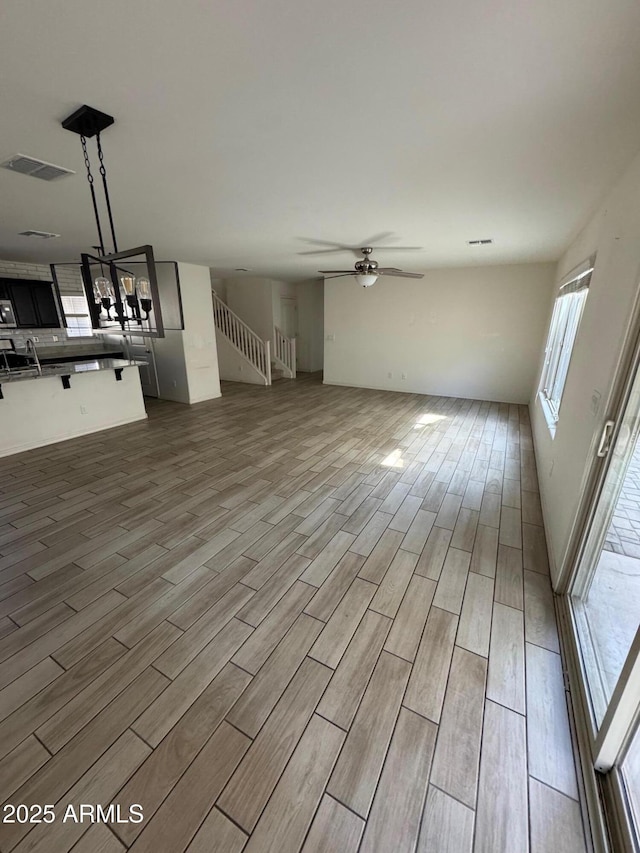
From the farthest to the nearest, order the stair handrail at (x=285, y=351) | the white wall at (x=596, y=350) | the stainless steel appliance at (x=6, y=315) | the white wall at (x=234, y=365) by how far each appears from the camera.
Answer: the stair handrail at (x=285, y=351), the white wall at (x=234, y=365), the stainless steel appliance at (x=6, y=315), the white wall at (x=596, y=350)

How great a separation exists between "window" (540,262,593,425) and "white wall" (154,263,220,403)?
582cm

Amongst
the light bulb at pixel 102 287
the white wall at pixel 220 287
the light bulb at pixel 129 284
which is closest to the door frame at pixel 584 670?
the light bulb at pixel 129 284

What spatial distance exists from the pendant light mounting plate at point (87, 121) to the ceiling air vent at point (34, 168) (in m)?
0.60

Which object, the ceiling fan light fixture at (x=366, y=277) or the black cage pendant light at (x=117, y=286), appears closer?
the black cage pendant light at (x=117, y=286)

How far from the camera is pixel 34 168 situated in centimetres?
214

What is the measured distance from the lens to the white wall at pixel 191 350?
6.16m

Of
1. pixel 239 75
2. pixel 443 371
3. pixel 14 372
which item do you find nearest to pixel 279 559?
pixel 239 75

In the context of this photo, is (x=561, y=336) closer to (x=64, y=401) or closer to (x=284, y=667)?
(x=284, y=667)

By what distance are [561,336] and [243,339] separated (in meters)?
6.44

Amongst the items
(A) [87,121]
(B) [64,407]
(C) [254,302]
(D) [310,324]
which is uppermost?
(A) [87,121]

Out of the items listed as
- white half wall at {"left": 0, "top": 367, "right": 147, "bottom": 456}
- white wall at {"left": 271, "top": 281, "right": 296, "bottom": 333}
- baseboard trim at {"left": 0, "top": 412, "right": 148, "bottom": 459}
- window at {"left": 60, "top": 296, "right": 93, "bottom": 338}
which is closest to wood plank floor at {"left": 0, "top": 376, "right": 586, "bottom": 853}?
baseboard trim at {"left": 0, "top": 412, "right": 148, "bottom": 459}

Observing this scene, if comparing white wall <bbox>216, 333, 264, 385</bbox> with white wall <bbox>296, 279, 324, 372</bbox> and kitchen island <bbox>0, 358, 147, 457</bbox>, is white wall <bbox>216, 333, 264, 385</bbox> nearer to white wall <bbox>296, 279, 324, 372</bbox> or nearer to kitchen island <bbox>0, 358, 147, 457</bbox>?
white wall <bbox>296, 279, 324, 372</bbox>

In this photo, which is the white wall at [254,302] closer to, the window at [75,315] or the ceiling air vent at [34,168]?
the window at [75,315]

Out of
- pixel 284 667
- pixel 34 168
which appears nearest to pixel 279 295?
pixel 34 168
